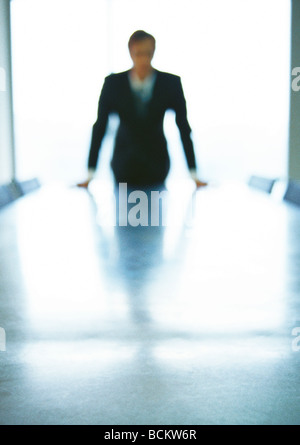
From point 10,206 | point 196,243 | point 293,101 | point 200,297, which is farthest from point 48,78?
point 200,297

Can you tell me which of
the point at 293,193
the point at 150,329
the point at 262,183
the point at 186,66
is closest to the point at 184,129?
the point at 293,193

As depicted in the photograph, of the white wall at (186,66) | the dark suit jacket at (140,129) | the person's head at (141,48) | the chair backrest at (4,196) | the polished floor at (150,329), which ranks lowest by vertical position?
the polished floor at (150,329)

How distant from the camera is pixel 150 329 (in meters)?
0.63

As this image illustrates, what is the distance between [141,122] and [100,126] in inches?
5.6

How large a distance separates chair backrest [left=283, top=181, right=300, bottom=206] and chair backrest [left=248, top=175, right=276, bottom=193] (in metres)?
0.51

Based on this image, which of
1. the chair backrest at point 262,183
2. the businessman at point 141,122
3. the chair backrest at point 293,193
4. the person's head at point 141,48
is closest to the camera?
the person's head at point 141,48

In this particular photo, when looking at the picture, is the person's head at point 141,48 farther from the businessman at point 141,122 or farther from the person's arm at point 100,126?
the person's arm at point 100,126

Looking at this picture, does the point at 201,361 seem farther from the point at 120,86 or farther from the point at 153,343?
the point at 120,86

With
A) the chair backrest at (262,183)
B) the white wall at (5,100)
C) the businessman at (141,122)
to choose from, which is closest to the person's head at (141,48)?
the businessman at (141,122)

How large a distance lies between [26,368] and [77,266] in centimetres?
49

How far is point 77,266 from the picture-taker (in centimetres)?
100

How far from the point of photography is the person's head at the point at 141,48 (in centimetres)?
156

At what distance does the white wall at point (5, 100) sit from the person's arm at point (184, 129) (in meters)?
4.58

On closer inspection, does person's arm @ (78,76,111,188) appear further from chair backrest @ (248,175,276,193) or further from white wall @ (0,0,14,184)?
white wall @ (0,0,14,184)
